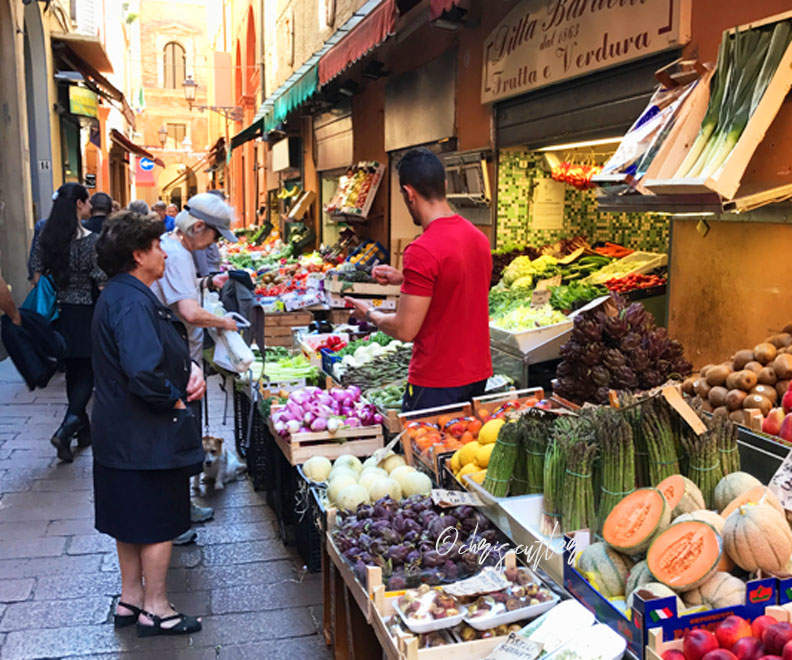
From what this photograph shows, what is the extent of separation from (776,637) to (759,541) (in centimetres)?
39

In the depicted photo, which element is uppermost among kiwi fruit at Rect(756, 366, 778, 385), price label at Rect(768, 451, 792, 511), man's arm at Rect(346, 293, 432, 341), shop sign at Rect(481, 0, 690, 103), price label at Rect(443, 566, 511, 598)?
shop sign at Rect(481, 0, 690, 103)

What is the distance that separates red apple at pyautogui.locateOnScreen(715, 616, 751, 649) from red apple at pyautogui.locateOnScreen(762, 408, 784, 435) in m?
1.44

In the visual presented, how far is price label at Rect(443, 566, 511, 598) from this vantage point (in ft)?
8.73

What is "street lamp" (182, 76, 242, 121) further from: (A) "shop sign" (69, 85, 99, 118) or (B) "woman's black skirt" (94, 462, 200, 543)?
(B) "woman's black skirt" (94, 462, 200, 543)

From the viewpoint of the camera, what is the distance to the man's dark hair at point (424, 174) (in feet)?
12.9

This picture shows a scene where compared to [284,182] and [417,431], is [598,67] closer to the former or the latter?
[417,431]

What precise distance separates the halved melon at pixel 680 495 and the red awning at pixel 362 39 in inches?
232

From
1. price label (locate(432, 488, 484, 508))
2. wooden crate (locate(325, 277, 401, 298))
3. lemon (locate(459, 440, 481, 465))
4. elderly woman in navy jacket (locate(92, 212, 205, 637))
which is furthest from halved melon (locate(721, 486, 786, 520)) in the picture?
wooden crate (locate(325, 277, 401, 298))

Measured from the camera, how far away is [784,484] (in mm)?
2859

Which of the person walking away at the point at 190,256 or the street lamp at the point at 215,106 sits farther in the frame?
the street lamp at the point at 215,106

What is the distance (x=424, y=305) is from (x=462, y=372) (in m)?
0.49

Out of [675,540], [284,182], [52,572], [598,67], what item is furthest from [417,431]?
[284,182]

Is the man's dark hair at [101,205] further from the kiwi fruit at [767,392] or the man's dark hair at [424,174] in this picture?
the kiwi fruit at [767,392]

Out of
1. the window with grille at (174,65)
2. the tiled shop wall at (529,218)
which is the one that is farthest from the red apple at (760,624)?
the window with grille at (174,65)
